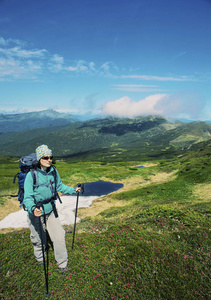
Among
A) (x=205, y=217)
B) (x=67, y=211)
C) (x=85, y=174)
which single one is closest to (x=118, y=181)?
(x=85, y=174)

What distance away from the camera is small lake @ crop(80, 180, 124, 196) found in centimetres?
5431

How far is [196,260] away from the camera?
10211mm

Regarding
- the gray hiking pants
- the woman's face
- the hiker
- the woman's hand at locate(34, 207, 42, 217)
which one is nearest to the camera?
the woman's hand at locate(34, 207, 42, 217)

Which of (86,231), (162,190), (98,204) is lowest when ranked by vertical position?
(98,204)

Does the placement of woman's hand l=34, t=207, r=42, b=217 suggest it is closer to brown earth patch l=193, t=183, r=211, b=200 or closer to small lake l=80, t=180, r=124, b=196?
brown earth patch l=193, t=183, r=211, b=200

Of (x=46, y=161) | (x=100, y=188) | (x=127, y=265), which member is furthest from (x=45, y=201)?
(x=100, y=188)

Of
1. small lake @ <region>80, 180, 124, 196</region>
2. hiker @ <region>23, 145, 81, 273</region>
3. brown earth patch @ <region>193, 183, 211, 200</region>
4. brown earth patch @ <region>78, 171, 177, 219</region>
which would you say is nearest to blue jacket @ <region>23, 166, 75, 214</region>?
hiker @ <region>23, 145, 81, 273</region>

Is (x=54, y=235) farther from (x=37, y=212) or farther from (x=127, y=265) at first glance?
(x=127, y=265)

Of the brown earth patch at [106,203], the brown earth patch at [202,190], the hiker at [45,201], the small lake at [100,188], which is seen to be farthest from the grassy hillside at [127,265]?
the small lake at [100,188]

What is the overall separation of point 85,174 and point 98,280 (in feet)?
218

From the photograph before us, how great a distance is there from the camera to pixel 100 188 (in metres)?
59.8

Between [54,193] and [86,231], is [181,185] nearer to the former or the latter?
[86,231]

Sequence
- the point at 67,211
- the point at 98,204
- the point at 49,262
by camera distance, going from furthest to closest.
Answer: the point at 98,204
the point at 67,211
the point at 49,262

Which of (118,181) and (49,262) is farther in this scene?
(118,181)
